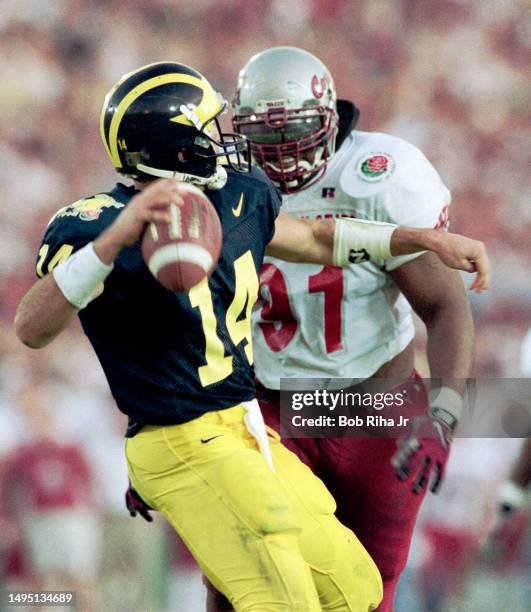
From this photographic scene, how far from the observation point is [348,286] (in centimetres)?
292

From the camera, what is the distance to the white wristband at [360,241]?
8.56 feet

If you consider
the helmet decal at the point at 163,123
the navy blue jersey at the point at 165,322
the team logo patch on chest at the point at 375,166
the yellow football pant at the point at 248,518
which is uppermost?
A: the helmet decal at the point at 163,123

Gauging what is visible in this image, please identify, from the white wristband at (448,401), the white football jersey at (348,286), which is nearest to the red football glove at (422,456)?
the white wristband at (448,401)

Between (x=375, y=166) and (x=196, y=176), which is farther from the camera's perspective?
(x=375, y=166)

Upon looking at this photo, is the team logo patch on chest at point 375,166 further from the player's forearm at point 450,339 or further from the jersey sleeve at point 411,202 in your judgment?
the player's forearm at point 450,339

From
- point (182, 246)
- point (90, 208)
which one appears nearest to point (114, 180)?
point (90, 208)

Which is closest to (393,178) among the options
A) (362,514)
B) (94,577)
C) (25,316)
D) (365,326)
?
(365,326)

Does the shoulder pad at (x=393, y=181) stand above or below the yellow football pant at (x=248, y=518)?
above

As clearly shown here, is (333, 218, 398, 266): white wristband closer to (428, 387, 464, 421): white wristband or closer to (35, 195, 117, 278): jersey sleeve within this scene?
(428, 387, 464, 421): white wristband

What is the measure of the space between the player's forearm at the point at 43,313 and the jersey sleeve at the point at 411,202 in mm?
1117

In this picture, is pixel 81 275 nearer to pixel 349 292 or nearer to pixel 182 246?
pixel 182 246

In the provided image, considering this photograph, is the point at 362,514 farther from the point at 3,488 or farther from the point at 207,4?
the point at 207,4

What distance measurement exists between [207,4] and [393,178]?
2579mm

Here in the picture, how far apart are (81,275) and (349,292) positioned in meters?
1.16
